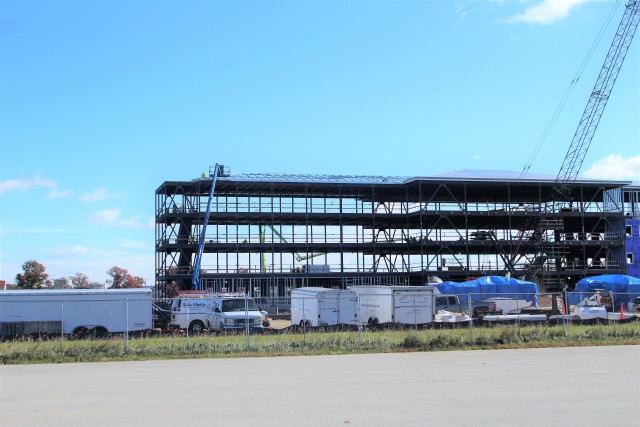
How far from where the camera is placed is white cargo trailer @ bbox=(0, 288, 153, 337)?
30531mm

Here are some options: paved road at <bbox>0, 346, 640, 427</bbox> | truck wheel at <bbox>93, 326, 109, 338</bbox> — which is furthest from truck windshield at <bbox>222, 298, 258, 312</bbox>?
paved road at <bbox>0, 346, 640, 427</bbox>

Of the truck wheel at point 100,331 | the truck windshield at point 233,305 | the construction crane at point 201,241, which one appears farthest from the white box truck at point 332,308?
the construction crane at point 201,241

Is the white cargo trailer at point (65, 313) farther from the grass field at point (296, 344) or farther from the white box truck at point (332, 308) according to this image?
the white box truck at point (332, 308)

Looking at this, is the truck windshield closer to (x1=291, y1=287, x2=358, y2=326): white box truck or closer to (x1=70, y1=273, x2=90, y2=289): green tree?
(x1=291, y1=287, x2=358, y2=326): white box truck

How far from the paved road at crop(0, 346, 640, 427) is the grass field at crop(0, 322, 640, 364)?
159 centimetres

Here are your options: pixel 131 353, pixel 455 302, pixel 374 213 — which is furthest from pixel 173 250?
pixel 131 353

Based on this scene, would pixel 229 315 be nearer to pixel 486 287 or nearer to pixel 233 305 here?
pixel 233 305

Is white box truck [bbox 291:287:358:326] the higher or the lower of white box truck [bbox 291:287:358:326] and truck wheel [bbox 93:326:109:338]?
the higher

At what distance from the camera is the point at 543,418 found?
35.6 feet

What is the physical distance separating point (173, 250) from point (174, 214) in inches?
152

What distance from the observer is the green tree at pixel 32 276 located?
291 feet

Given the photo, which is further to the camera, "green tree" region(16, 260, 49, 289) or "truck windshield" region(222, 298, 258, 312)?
"green tree" region(16, 260, 49, 289)

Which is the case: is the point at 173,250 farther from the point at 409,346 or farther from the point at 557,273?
the point at 409,346

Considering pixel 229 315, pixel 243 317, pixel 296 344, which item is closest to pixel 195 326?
pixel 229 315
